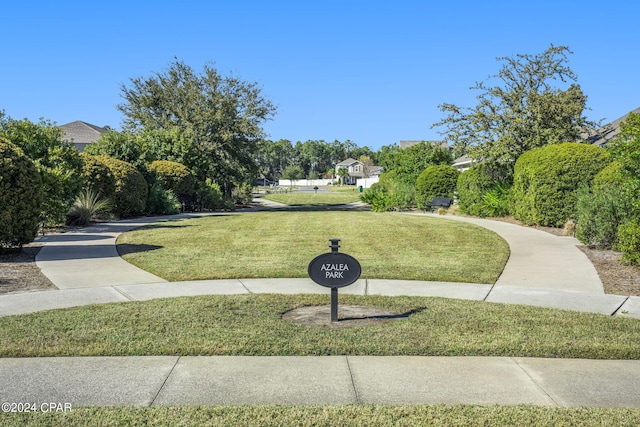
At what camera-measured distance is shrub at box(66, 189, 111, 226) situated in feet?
64.3

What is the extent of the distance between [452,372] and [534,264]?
7.24m

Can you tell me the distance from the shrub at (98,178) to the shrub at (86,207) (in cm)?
19

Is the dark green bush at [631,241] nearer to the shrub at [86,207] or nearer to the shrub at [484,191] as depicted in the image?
the shrub at [484,191]

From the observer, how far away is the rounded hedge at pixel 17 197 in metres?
11.7

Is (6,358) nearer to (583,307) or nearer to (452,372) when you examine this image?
(452,372)

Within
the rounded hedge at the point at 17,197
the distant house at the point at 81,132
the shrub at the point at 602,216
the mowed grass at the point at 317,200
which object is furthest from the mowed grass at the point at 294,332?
the distant house at the point at 81,132

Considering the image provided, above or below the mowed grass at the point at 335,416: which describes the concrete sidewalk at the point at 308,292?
below

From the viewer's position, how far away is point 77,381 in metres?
4.77

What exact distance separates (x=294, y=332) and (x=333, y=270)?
837 millimetres

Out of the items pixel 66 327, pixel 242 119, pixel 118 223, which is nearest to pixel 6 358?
pixel 66 327

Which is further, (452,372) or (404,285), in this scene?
(404,285)

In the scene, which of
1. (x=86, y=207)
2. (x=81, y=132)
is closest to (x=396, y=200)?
(x=86, y=207)

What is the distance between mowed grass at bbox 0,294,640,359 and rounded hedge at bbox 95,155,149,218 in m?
15.8

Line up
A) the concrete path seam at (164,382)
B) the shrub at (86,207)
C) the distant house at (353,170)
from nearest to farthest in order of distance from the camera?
the concrete path seam at (164,382)
the shrub at (86,207)
the distant house at (353,170)
